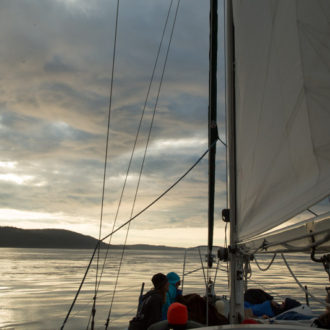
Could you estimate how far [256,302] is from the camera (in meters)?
7.70

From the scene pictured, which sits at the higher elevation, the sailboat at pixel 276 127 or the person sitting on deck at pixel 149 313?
the sailboat at pixel 276 127

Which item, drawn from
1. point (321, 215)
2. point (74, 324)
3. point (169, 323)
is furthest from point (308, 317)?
point (74, 324)

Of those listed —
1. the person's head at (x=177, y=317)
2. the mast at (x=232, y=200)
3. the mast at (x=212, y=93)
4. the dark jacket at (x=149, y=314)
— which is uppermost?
the mast at (x=212, y=93)

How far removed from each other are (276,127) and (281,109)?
14 cm

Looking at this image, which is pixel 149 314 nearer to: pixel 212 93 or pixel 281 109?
pixel 281 109

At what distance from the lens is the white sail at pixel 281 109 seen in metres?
1.80

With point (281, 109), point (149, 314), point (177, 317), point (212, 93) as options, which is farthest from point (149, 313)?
point (212, 93)

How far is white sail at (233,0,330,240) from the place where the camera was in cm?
180

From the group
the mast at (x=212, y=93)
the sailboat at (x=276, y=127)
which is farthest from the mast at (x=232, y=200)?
the mast at (x=212, y=93)

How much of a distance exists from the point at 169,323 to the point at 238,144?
172 cm

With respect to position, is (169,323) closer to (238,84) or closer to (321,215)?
(321,215)

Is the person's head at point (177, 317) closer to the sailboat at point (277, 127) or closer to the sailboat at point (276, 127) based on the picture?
the sailboat at point (276, 127)

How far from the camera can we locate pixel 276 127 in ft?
7.79

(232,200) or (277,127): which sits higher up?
(277,127)
